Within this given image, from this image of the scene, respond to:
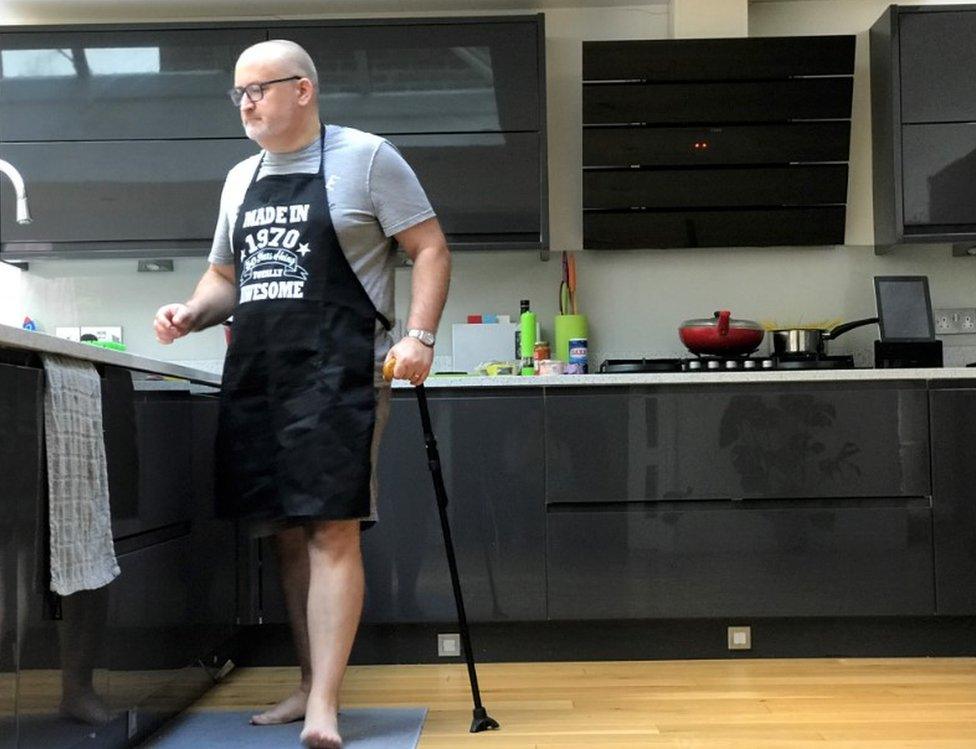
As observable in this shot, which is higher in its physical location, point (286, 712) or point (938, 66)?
point (938, 66)

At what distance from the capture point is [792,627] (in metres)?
3.26

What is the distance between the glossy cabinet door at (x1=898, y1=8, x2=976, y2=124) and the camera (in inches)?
143

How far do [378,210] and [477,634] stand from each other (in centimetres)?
143

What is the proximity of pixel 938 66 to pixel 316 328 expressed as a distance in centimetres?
240

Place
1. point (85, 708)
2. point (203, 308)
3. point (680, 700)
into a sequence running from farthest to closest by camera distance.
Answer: point (680, 700) → point (203, 308) → point (85, 708)

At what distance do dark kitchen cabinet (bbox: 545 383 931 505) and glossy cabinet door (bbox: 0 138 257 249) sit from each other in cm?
130

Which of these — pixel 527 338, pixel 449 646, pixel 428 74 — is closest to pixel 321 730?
pixel 449 646

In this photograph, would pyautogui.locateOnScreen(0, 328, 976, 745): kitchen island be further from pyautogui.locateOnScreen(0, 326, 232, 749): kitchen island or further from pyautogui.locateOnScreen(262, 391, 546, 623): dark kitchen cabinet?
pyautogui.locateOnScreen(0, 326, 232, 749): kitchen island

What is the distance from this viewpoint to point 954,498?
318 centimetres

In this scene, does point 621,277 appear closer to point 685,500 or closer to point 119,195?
point 685,500

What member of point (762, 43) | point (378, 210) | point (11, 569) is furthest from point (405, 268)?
point (11, 569)

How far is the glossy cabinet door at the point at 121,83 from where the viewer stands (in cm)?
360

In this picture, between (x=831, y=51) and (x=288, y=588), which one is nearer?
(x=288, y=588)

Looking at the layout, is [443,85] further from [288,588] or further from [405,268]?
[288,588]
